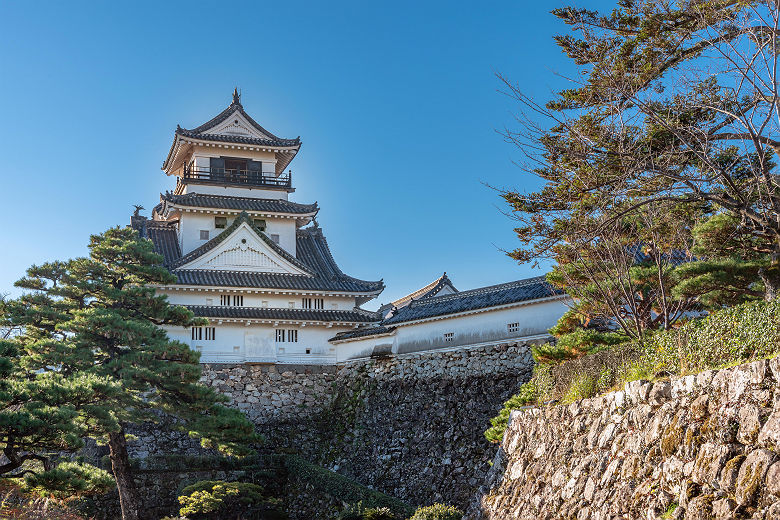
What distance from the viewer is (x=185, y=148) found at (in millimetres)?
35219

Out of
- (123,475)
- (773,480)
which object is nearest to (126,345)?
(123,475)

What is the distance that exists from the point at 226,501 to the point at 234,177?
15.7 metres

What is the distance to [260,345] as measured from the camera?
1188 inches

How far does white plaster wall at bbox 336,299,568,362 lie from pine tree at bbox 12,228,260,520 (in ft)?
21.6

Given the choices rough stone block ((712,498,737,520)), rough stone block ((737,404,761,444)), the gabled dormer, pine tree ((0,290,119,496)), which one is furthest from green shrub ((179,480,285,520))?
rough stone block ((737,404,761,444))

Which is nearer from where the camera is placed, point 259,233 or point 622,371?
point 622,371

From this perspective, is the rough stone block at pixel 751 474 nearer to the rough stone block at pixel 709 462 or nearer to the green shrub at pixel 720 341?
the rough stone block at pixel 709 462

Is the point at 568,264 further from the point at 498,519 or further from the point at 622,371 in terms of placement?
the point at 498,519

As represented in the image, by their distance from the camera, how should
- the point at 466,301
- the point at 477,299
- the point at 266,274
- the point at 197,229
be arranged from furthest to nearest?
the point at 197,229
the point at 266,274
the point at 466,301
the point at 477,299

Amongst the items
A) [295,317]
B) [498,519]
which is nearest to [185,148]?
[295,317]

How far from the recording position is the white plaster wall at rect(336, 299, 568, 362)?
23.6 m

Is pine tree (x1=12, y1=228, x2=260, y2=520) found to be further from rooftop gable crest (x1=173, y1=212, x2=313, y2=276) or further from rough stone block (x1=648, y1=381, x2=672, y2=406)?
rough stone block (x1=648, y1=381, x2=672, y2=406)

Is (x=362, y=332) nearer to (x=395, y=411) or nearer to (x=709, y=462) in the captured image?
(x=395, y=411)

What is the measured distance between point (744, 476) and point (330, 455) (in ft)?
63.6
